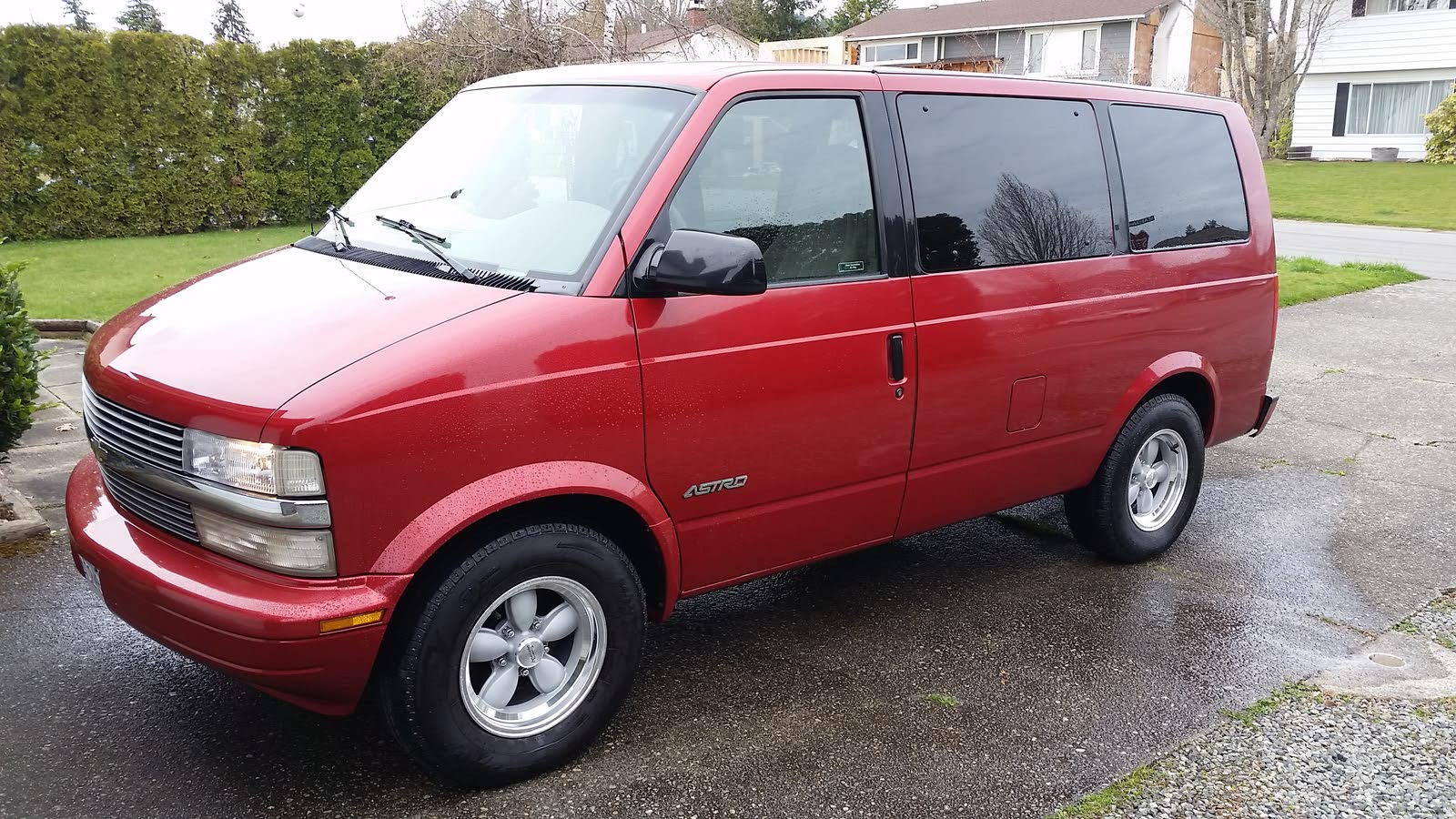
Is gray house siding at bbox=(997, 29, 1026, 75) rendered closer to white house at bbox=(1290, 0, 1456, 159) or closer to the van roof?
white house at bbox=(1290, 0, 1456, 159)

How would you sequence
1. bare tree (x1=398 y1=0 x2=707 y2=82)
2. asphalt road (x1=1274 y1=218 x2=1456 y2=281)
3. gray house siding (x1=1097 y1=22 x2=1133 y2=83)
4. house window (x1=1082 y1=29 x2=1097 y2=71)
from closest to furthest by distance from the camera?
bare tree (x1=398 y1=0 x2=707 y2=82), asphalt road (x1=1274 y1=218 x2=1456 y2=281), gray house siding (x1=1097 y1=22 x2=1133 y2=83), house window (x1=1082 y1=29 x2=1097 y2=71)

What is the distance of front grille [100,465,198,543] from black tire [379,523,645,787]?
63cm

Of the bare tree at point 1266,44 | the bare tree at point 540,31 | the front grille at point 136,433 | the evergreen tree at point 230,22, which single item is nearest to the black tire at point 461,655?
the front grille at point 136,433

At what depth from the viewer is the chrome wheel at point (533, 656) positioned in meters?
3.15

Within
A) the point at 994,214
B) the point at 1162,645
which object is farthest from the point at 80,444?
the point at 1162,645

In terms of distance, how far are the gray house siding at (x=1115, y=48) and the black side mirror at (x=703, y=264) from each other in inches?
1612

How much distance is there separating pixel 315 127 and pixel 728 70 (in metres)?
16.1

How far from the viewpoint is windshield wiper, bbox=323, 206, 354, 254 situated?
3764mm

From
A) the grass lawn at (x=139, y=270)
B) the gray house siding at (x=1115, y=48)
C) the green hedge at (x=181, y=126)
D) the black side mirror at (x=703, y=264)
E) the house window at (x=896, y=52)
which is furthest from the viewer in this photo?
the house window at (x=896, y=52)

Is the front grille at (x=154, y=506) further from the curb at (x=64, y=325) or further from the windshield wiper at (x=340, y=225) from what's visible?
the curb at (x=64, y=325)

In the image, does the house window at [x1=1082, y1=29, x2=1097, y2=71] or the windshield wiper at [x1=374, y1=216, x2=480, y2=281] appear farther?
the house window at [x1=1082, y1=29, x2=1097, y2=71]

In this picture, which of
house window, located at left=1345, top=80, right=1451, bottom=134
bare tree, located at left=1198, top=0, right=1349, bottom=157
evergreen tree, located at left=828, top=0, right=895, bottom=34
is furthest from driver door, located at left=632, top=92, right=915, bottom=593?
evergreen tree, located at left=828, top=0, right=895, bottom=34

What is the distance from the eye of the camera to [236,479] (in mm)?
2803

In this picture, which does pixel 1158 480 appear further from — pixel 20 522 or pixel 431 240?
pixel 20 522
